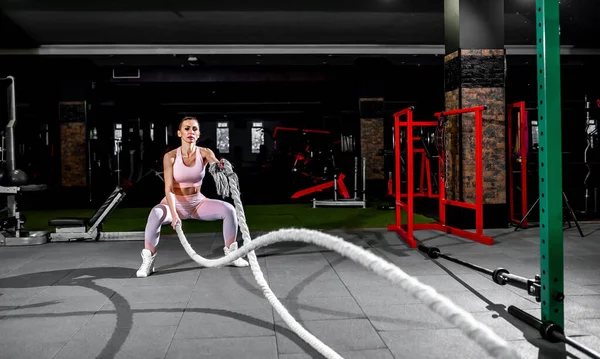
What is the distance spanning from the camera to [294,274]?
3768 millimetres

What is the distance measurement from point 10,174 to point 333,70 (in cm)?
1004

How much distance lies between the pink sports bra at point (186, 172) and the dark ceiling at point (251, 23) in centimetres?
541

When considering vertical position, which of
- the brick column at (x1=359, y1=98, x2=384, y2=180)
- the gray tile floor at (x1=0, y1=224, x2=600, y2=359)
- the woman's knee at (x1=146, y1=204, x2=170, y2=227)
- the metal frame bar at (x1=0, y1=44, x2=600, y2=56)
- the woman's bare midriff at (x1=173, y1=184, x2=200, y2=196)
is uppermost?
the metal frame bar at (x1=0, y1=44, x2=600, y2=56)

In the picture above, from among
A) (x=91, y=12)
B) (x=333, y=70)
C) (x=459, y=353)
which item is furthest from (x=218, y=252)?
(x=333, y=70)

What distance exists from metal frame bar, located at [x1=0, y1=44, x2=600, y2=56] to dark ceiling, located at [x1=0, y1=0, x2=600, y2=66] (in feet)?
0.22

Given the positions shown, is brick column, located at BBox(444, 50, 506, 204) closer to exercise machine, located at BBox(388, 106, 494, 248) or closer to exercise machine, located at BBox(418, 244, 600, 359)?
exercise machine, located at BBox(388, 106, 494, 248)

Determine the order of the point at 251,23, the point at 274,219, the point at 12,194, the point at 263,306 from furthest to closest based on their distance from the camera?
1. the point at 251,23
2. the point at 274,219
3. the point at 12,194
4. the point at 263,306

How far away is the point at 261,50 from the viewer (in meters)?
11.8

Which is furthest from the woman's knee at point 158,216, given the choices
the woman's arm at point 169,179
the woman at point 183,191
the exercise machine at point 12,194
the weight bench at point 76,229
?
the exercise machine at point 12,194

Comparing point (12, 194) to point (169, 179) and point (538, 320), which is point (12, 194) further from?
point (538, 320)

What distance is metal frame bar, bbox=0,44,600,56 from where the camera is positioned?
1130 centimetres

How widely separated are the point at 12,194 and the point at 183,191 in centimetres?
281

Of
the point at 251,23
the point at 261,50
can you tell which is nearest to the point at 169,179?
the point at 251,23

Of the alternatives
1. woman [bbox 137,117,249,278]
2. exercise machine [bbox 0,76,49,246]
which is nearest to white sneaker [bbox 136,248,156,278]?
woman [bbox 137,117,249,278]
